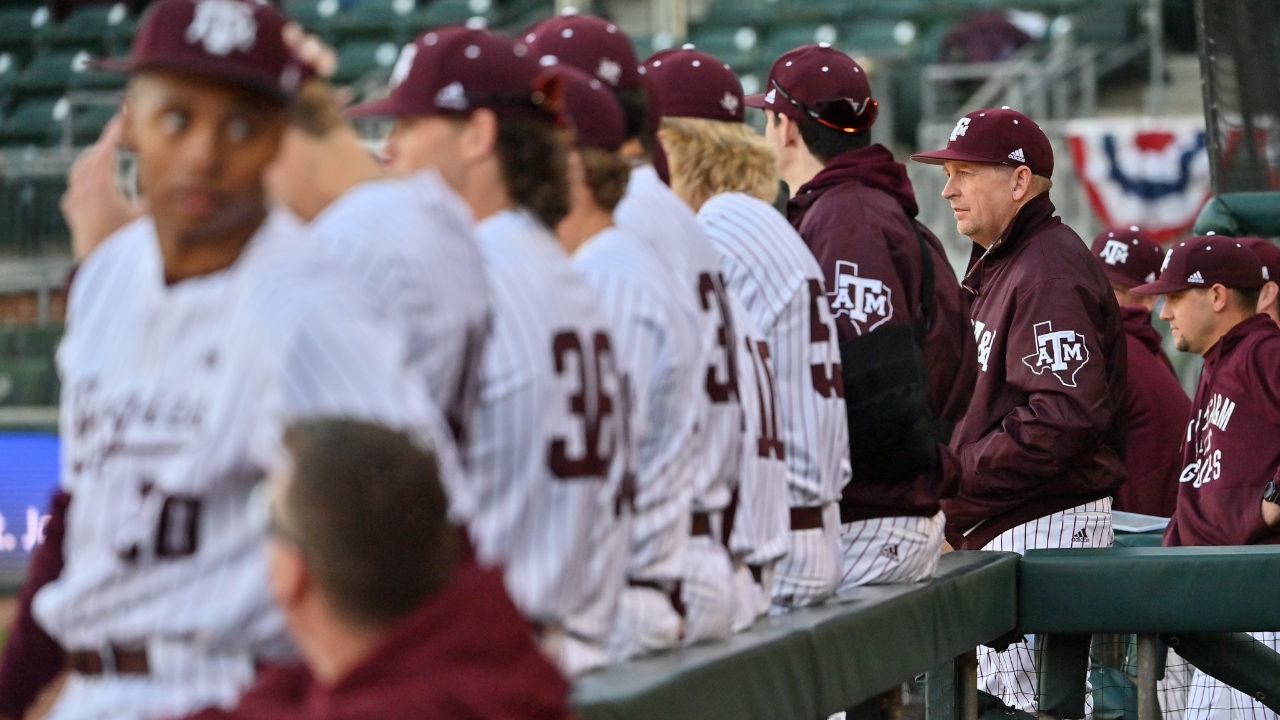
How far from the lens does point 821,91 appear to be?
368 centimetres

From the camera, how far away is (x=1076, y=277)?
4312 mm

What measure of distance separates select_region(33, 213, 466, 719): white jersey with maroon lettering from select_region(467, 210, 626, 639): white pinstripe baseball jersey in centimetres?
34

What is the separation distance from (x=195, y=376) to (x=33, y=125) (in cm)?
1050

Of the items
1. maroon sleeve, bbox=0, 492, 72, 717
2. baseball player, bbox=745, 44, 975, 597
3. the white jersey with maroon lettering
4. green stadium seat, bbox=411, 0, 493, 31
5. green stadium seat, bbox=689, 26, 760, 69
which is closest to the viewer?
the white jersey with maroon lettering

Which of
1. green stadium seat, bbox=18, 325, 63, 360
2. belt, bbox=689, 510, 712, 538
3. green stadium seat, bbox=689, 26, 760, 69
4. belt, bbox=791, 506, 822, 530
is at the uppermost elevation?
green stadium seat, bbox=689, 26, 760, 69

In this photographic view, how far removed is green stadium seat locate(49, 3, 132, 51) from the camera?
1231 centimetres

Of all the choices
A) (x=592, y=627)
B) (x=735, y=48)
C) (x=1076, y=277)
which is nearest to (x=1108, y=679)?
(x=1076, y=277)

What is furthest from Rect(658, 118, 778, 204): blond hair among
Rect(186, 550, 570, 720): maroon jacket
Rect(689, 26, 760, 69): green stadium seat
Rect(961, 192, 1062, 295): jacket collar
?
Rect(689, 26, 760, 69): green stadium seat

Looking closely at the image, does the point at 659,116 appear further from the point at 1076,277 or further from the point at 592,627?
the point at 1076,277

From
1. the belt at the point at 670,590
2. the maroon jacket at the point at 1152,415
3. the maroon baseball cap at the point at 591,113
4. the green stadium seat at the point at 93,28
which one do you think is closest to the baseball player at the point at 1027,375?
the maroon jacket at the point at 1152,415

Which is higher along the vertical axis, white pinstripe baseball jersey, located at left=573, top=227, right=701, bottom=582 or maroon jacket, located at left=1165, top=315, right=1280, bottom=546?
white pinstripe baseball jersey, located at left=573, top=227, right=701, bottom=582

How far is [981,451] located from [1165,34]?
804 cm

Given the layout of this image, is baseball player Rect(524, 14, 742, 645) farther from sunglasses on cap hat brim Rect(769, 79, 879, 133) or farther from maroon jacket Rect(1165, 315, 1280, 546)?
maroon jacket Rect(1165, 315, 1280, 546)

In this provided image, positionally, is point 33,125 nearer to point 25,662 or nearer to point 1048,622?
point 1048,622
